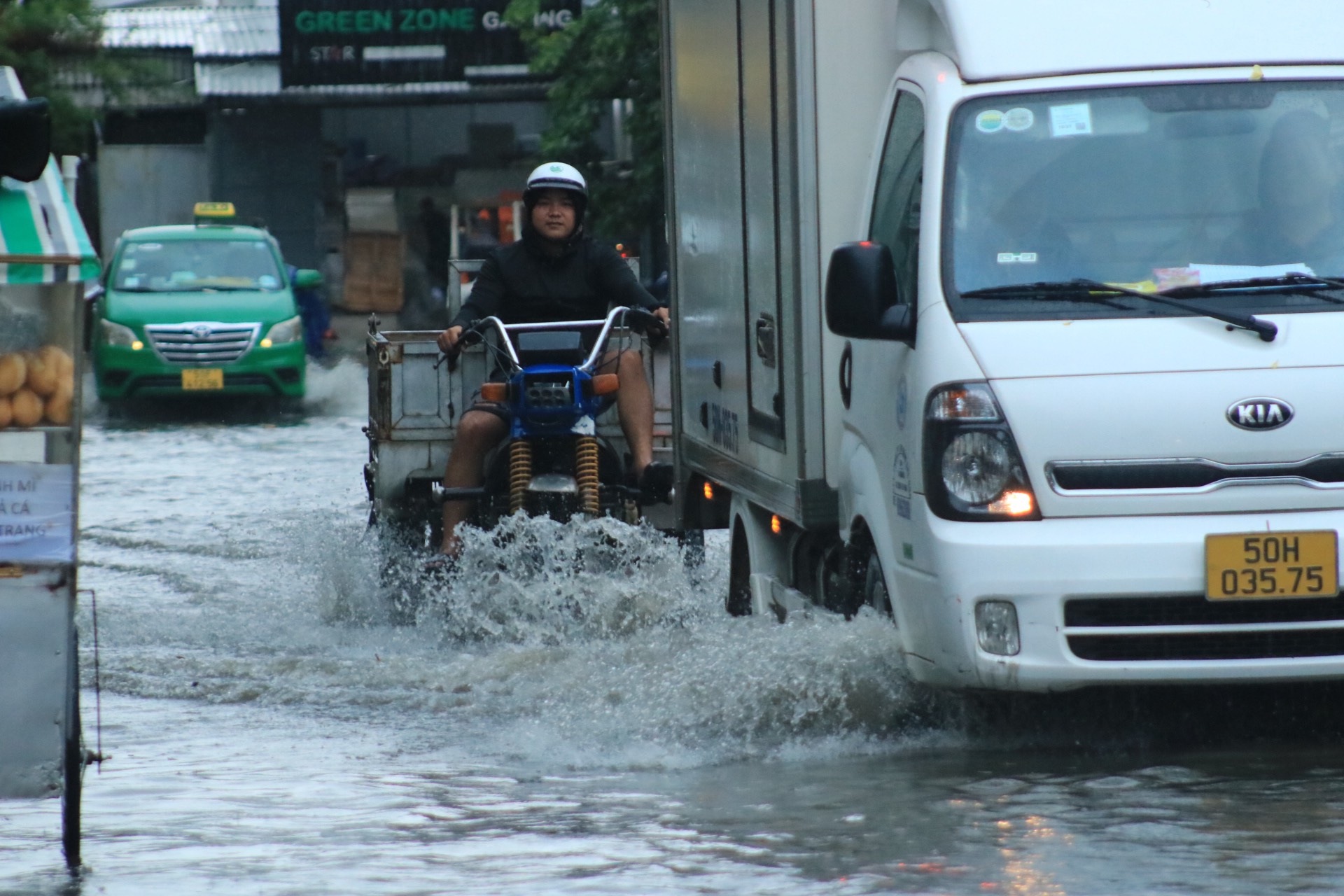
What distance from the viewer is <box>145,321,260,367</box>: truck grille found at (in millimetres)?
20625

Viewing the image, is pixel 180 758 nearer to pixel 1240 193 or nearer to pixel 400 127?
pixel 1240 193

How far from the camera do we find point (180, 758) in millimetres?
7047

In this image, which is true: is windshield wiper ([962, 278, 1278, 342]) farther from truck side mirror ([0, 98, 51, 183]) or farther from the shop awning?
truck side mirror ([0, 98, 51, 183])

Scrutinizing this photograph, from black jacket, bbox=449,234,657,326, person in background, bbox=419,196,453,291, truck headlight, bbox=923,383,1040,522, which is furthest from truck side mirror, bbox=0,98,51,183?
person in background, bbox=419,196,453,291

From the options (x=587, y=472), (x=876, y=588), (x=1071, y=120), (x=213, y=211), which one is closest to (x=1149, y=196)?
(x=1071, y=120)

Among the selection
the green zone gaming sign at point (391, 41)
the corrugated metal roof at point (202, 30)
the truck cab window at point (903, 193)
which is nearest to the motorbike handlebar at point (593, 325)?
the truck cab window at point (903, 193)

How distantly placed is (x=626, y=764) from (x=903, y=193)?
1.84 meters

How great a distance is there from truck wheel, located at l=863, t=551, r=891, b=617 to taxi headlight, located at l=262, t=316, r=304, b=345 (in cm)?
1489

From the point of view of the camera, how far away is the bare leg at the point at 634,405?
9.84 metres

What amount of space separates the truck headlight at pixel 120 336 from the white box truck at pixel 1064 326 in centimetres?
1413

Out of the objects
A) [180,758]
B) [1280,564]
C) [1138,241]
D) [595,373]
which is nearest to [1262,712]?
[1280,564]

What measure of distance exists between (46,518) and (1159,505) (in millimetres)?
2775

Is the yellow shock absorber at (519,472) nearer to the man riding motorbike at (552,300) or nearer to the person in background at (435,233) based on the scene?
the man riding motorbike at (552,300)

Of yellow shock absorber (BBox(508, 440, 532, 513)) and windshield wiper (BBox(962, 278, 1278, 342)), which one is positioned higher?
windshield wiper (BBox(962, 278, 1278, 342))
